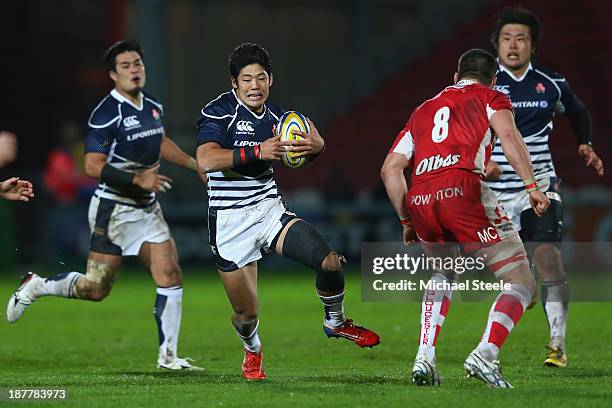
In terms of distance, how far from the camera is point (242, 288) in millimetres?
8922

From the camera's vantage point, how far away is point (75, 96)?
30234mm

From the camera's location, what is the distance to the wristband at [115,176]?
10.1 meters

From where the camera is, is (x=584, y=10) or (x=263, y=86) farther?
(x=584, y=10)

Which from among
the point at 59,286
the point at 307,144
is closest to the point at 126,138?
the point at 59,286

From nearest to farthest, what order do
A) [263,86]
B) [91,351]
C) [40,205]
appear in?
[263,86] → [91,351] → [40,205]

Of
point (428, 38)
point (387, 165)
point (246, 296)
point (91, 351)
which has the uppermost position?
point (428, 38)

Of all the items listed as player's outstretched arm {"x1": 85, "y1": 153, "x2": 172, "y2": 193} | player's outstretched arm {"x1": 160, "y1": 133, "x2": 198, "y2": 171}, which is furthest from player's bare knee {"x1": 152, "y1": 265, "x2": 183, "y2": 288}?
player's outstretched arm {"x1": 160, "y1": 133, "x2": 198, "y2": 171}

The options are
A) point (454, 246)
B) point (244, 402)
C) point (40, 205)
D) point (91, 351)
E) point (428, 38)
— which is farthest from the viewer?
point (428, 38)

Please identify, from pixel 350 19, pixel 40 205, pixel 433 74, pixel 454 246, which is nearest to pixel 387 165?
pixel 454 246

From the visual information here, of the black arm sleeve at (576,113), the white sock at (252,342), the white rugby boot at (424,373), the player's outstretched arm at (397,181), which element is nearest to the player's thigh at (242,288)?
the white sock at (252,342)

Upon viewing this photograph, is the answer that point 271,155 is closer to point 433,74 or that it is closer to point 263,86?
point 263,86

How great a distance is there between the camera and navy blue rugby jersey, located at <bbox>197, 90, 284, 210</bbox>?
28.7 ft

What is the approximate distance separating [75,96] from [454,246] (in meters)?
23.2

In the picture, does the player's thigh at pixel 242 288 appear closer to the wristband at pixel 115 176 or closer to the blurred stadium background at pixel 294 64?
the wristband at pixel 115 176
